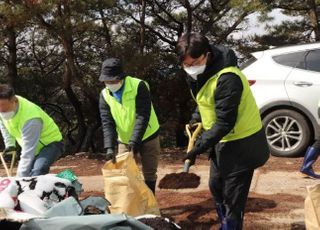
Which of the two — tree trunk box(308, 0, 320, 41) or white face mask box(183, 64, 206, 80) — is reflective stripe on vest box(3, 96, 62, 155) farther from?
tree trunk box(308, 0, 320, 41)

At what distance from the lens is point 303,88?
7281 millimetres

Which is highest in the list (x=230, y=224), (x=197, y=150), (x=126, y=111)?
(x=126, y=111)

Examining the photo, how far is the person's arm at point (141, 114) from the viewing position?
4.62 metres

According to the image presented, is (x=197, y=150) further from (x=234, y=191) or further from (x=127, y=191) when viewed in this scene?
(x=127, y=191)

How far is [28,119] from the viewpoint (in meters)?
4.25

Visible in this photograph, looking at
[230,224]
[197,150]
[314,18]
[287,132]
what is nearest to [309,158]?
[230,224]

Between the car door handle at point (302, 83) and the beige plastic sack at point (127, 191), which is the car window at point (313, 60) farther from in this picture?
the beige plastic sack at point (127, 191)

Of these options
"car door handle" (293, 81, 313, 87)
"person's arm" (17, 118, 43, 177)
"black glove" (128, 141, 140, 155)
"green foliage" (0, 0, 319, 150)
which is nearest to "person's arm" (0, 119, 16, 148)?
"person's arm" (17, 118, 43, 177)

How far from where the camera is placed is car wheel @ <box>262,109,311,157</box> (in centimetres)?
733

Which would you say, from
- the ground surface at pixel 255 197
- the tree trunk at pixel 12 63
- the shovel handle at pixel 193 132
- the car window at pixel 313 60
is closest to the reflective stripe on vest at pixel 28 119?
the shovel handle at pixel 193 132

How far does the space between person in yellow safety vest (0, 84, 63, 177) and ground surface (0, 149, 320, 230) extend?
1310 mm

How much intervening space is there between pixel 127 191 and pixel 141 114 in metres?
0.72

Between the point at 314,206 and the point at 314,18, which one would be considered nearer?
the point at 314,206

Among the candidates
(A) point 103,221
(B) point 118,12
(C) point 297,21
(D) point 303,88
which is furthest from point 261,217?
(C) point 297,21
